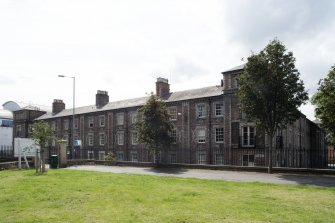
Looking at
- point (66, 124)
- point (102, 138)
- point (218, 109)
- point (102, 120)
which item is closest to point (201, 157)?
point (218, 109)

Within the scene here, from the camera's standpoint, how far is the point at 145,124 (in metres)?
30.6

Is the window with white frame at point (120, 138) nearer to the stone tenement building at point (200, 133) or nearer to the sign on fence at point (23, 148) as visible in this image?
the stone tenement building at point (200, 133)

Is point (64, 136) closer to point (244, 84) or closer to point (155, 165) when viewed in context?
point (155, 165)

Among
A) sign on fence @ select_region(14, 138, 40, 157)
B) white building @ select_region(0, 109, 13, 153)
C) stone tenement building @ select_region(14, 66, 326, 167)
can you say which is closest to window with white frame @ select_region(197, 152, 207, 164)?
stone tenement building @ select_region(14, 66, 326, 167)

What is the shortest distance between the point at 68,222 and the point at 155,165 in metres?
18.9

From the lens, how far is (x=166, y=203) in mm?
10320

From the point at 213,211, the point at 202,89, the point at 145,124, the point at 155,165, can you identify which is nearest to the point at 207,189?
the point at 213,211

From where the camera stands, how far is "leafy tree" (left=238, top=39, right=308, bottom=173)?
72.9 feet

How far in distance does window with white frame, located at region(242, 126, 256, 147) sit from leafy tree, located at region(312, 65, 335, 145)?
1061cm

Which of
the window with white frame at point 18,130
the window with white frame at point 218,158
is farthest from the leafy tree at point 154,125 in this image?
the window with white frame at point 18,130

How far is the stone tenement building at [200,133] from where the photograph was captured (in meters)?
33.8

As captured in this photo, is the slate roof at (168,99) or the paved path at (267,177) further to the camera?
the slate roof at (168,99)

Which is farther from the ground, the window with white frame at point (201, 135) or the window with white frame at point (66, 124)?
the window with white frame at point (66, 124)

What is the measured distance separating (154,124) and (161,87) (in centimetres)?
1678
